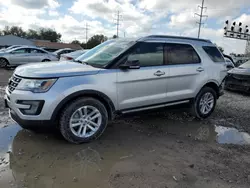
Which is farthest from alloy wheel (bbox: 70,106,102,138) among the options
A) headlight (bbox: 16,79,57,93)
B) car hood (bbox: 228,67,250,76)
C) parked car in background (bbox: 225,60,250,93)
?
car hood (bbox: 228,67,250,76)

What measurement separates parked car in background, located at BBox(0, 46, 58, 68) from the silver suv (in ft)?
38.4

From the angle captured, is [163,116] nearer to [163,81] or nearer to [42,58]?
[163,81]

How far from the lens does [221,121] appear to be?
18.6 ft

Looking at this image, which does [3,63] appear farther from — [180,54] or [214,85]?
[214,85]

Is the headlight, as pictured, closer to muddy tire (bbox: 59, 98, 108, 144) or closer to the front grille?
the front grille

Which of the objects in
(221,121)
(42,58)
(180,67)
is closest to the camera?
(180,67)

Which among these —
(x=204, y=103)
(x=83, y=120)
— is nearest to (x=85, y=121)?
(x=83, y=120)

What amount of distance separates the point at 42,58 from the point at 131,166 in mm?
13864

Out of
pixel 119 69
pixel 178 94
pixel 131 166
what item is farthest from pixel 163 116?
pixel 131 166

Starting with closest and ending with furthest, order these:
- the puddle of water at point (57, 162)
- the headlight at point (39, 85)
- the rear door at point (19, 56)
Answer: the puddle of water at point (57, 162) → the headlight at point (39, 85) → the rear door at point (19, 56)

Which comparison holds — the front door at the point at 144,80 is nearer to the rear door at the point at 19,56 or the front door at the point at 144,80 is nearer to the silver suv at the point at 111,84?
the silver suv at the point at 111,84

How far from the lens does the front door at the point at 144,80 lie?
13.6 feet

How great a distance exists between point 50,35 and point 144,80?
9353 cm

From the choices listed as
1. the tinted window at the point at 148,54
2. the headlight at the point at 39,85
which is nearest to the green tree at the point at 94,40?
the tinted window at the point at 148,54
